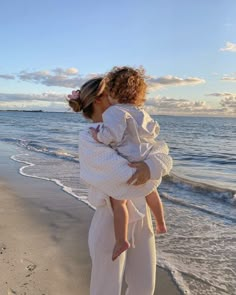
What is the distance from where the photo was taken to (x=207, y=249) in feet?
17.0

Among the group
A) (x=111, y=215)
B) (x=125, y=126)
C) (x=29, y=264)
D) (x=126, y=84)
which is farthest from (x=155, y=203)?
(x=29, y=264)

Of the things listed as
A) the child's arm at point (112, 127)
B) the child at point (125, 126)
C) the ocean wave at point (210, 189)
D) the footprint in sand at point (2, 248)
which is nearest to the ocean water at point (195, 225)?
the ocean wave at point (210, 189)

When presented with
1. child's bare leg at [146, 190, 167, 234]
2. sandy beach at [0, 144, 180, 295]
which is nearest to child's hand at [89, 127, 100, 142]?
child's bare leg at [146, 190, 167, 234]

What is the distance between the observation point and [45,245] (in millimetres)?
4906

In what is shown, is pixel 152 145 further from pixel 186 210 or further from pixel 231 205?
pixel 231 205

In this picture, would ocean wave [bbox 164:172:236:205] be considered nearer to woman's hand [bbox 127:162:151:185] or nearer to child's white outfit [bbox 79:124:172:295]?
child's white outfit [bbox 79:124:172:295]

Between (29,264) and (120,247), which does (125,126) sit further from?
(29,264)

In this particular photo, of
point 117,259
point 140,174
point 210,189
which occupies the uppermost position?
point 140,174

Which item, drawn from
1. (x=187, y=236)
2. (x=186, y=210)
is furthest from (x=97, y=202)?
(x=186, y=210)

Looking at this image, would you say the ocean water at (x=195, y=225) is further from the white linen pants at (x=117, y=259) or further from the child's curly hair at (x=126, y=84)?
the child's curly hair at (x=126, y=84)

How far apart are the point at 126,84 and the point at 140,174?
0.55 metres

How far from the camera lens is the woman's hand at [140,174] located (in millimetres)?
2340

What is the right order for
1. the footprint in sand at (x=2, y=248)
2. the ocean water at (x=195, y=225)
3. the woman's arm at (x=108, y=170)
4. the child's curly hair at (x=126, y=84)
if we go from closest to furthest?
A: the woman's arm at (x=108, y=170) < the child's curly hair at (x=126, y=84) < the ocean water at (x=195, y=225) < the footprint in sand at (x=2, y=248)

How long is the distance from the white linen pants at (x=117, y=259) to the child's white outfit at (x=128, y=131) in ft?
1.24
